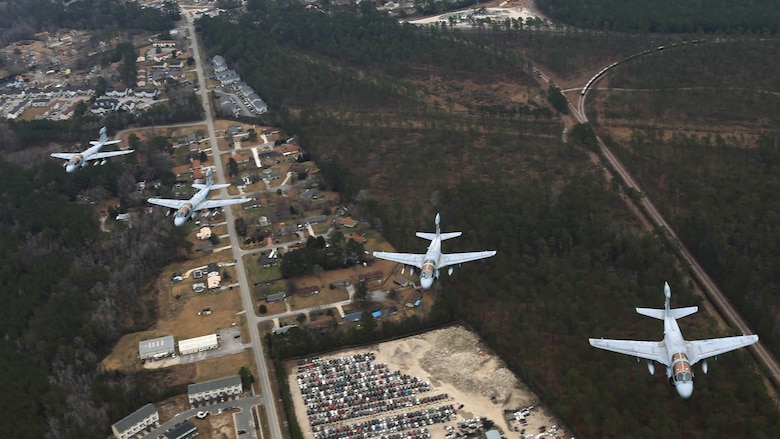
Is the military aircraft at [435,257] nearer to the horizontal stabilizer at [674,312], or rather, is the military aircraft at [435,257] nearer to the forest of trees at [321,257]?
the forest of trees at [321,257]

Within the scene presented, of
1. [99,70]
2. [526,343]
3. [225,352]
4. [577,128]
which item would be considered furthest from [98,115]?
[526,343]

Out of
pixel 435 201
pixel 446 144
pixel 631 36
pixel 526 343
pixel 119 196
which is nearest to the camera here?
pixel 526 343

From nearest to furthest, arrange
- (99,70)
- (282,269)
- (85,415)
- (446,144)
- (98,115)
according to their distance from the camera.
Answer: (85,415), (282,269), (446,144), (98,115), (99,70)

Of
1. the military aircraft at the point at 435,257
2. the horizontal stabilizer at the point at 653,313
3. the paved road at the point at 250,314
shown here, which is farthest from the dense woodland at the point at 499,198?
the horizontal stabilizer at the point at 653,313

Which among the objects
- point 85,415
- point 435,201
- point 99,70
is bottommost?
point 85,415

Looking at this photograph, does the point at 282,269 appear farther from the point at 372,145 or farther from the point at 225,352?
the point at 372,145
